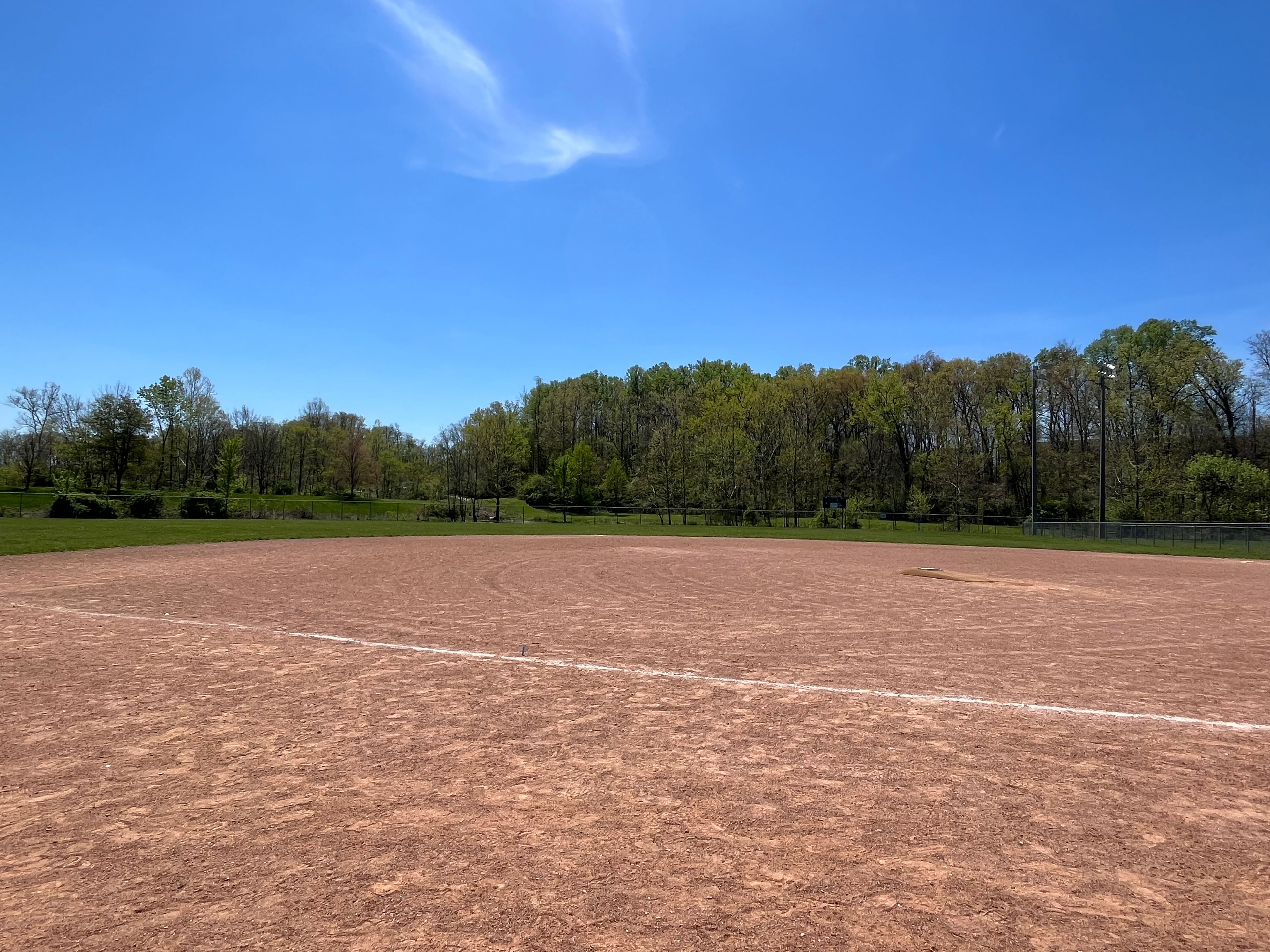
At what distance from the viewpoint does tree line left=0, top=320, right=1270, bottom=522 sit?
4250cm

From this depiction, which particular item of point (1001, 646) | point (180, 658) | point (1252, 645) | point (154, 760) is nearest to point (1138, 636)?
point (1252, 645)

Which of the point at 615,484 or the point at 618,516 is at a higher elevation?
the point at 615,484

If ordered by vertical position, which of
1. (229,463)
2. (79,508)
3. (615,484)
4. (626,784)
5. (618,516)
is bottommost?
(626,784)

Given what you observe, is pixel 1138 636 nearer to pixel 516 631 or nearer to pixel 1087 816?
pixel 1087 816

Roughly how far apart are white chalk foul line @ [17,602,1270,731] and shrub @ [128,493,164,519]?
33854mm

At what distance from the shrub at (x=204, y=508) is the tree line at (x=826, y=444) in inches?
480

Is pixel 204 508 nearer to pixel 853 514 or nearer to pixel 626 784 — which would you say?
pixel 853 514

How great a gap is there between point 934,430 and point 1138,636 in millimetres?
50902

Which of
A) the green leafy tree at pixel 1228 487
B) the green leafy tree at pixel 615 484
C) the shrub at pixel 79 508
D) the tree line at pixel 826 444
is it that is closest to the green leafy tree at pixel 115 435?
the tree line at pixel 826 444

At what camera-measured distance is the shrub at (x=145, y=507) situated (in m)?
36.3

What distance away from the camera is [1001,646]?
8023 millimetres

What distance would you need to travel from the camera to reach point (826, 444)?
64.6m

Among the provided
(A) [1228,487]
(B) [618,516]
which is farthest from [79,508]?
(A) [1228,487]

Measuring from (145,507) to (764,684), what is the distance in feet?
131
